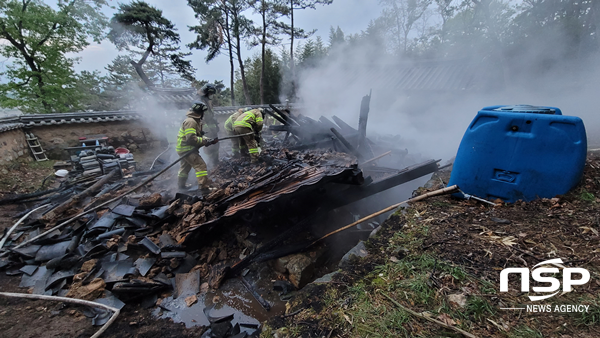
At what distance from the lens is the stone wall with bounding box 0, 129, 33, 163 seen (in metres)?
7.18

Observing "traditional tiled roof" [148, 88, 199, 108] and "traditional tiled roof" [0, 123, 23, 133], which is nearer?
"traditional tiled roof" [0, 123, 23, 133]

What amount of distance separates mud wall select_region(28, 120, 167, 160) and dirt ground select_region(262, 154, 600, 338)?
10973 millimetres

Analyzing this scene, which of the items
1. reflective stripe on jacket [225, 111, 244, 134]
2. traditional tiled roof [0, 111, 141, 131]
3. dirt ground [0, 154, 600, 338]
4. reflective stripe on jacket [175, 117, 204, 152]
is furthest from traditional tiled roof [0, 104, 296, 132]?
dirt ground [0, 154, 600, 338]

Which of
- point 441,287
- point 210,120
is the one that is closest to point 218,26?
point 210,120

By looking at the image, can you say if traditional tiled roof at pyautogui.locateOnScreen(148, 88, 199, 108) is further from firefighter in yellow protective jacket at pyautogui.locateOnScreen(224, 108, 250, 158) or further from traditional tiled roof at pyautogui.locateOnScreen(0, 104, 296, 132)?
firefighter in yellow protective jacket at pyautogui.locateOnScreen(224, 108, 250, 158)

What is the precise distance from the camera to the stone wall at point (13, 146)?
23.6ft

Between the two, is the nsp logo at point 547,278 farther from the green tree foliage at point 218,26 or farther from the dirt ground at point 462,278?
the green tree foliage at point 218,26

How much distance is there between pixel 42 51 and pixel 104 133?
24.8 ft

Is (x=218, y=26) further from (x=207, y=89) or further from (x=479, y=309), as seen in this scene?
(x=479, y=309)

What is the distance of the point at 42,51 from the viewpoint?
40.4 ft

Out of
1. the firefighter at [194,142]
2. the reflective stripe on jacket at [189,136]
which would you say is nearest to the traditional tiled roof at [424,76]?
the firefighter at [194,142]

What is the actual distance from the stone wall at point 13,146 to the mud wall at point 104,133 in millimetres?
476

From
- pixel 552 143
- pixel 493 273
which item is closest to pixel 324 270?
pixel 493 273

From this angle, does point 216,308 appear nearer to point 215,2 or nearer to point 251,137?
point 251,137
